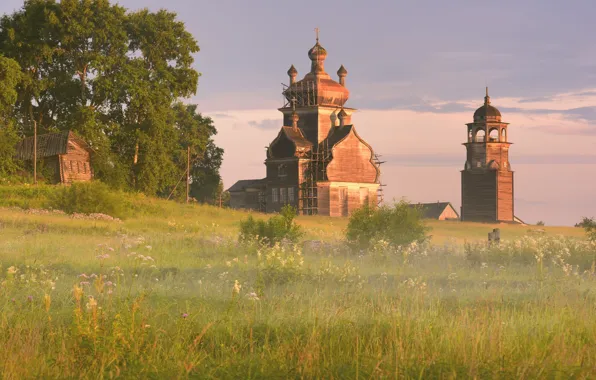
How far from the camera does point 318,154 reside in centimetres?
6353

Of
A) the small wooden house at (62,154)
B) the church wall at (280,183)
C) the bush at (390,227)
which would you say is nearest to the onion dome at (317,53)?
the church wall at (280,183)

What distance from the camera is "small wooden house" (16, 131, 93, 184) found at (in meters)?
51.2

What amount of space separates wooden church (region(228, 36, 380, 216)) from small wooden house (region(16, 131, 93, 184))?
16.9m

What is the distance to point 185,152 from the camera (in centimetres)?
6144

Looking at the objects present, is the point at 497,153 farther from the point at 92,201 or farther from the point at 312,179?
the point at 92,201

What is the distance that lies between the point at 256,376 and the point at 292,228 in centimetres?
1656

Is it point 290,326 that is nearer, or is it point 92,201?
point 290,326

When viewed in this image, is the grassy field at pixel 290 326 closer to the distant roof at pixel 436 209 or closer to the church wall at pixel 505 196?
the church wall at pixel 505 196

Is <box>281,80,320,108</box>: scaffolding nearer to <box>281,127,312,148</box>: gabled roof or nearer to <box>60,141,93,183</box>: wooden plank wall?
<box>281,127,312,148</box>: gabled roof

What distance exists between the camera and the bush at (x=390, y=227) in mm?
23719

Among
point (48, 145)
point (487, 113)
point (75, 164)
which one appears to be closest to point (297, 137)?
point (487, 113)

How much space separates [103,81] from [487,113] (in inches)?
1312

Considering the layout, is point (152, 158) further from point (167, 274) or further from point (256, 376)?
point (256, 376)

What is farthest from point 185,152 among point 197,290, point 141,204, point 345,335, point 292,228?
point 345,335
